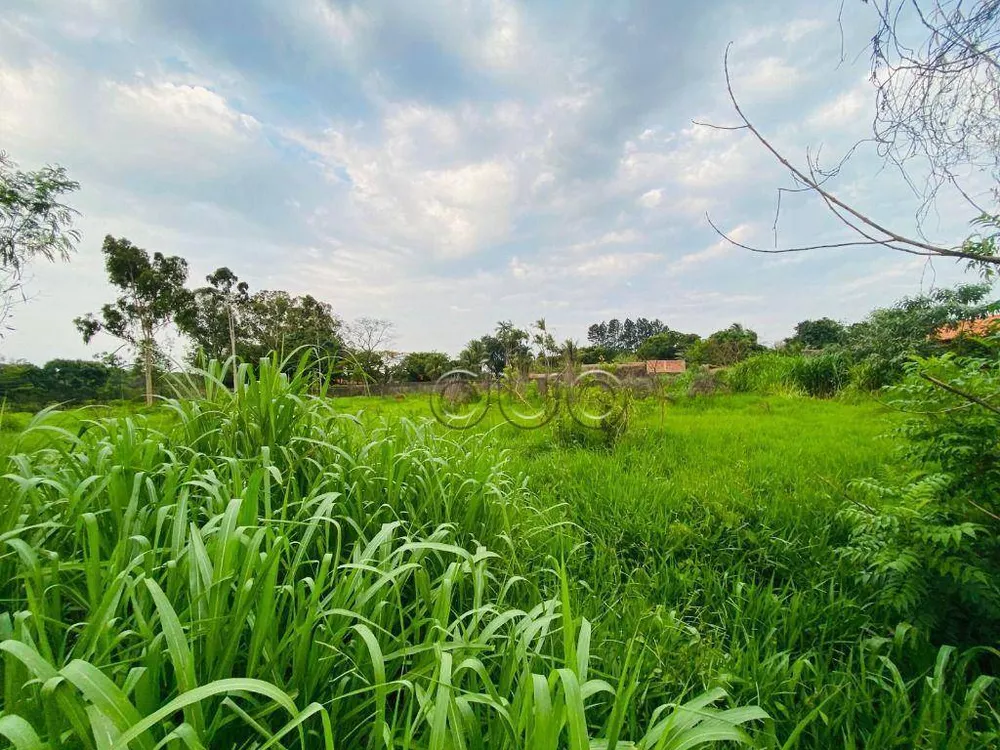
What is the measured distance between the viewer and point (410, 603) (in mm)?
1383

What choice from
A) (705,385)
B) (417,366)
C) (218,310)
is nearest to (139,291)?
(218,310)

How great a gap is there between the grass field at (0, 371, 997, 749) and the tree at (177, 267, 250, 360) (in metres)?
24.7

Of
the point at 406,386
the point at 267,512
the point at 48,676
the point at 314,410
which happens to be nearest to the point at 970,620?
the point at 267,512

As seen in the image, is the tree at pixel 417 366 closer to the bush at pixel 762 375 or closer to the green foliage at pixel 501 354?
the green foliage at pixel 501 354

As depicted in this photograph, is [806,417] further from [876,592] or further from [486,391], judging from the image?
[876,592]

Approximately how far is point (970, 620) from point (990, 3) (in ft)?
6.11

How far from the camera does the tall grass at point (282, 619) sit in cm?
69

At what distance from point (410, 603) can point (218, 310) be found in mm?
29714

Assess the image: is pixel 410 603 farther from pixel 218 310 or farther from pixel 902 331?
pixel 218 310

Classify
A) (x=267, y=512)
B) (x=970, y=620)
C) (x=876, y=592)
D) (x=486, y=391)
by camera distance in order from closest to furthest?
1. (x=267, y=512)
2. (x=970, y=620)
3. (x=876, y=592)
4. (x=486, y=391)

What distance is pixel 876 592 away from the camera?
1.65 meters

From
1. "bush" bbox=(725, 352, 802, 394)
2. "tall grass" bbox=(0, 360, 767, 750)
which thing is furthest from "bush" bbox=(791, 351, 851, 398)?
"tall grass" bbox=(0, 360, 767, 750)

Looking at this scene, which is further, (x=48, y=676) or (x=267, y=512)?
(x=267, y=512)

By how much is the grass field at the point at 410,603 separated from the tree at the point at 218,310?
2471cm
